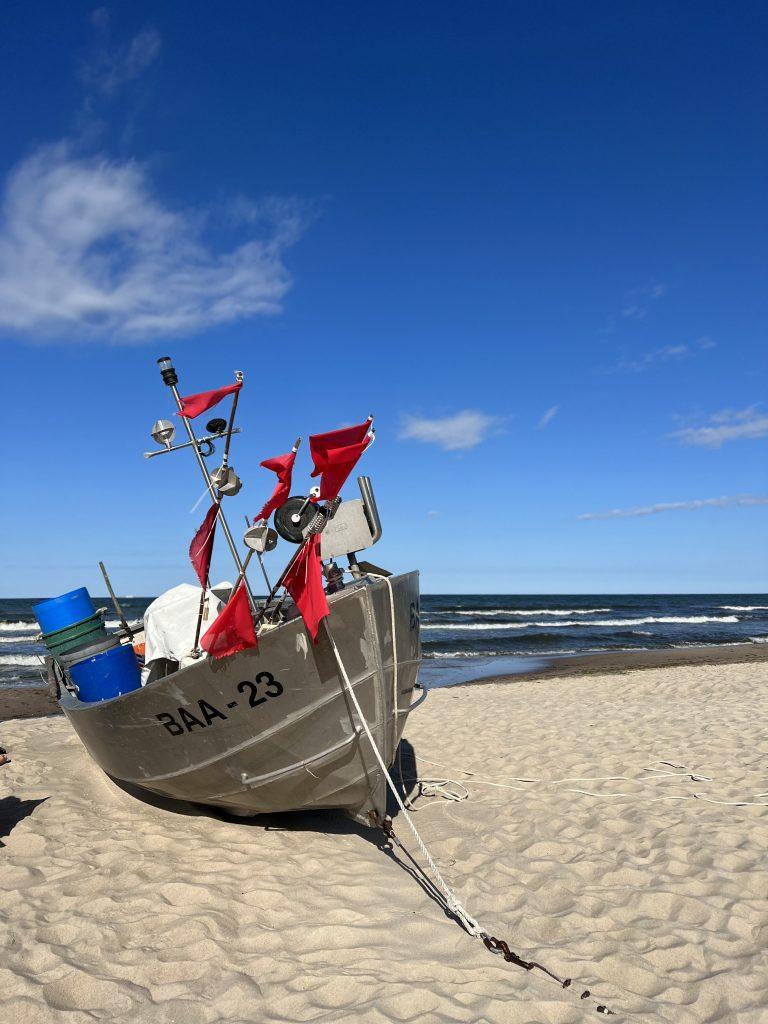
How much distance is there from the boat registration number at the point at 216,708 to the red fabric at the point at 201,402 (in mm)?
2319

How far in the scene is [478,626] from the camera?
3628cm

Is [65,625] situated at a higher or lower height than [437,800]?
higher

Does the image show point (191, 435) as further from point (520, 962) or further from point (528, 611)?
point (528, 611)

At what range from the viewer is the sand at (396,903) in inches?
136

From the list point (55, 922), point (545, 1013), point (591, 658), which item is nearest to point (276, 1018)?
point (545, 1013)

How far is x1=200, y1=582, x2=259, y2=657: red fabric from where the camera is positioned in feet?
15.4

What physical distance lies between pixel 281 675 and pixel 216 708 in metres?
0.59

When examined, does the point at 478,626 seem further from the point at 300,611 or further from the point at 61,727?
the point at 300,611

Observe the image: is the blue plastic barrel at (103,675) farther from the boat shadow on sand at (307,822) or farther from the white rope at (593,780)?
the white rope at (593,780)

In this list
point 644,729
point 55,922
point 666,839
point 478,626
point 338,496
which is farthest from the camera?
point 478,626

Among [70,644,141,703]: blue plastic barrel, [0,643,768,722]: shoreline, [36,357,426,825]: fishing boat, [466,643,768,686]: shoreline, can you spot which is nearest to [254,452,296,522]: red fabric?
[36,357,426,825]: fishing boat

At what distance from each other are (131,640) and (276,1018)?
4.85m

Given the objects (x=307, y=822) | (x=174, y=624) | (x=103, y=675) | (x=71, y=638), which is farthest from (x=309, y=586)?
(x=71, y=638)

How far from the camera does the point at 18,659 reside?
966 inches
